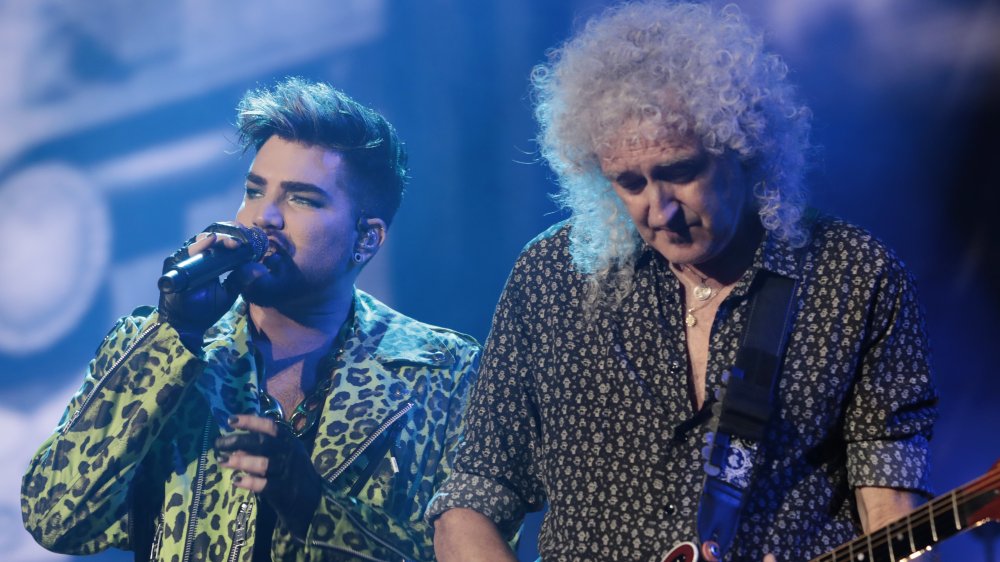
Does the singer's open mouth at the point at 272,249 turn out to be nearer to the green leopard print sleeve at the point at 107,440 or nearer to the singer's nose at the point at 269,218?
the singer's nose at the point at 269,218

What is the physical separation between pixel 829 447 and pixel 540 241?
87 centimetres

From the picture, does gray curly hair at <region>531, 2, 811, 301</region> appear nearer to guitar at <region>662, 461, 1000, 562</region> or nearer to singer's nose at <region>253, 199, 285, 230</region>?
guitar at <region>662, 461, 1000, 562</region>

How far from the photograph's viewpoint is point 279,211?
3.30 metres

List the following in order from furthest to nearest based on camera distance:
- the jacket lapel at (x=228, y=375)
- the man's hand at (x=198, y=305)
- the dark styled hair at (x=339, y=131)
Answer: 1. the dark styled hair at (x=339, y=131)
2. the jacket lapel at (x=228, y=375)
3. the man's hand at (x=198, y=305)

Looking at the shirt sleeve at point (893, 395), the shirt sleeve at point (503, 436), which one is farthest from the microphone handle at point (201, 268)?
the shirt sleeve at point (893, 395)

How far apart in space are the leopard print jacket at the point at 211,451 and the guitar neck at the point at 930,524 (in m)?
1.56

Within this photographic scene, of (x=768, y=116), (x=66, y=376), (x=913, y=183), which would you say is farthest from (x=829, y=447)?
(x=66, y=376)

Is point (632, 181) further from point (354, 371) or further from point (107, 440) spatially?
point (107, 440)

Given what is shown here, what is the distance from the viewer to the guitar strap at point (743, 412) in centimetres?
221

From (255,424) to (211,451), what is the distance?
0.25 meters

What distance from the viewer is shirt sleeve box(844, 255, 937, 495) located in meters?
2.20

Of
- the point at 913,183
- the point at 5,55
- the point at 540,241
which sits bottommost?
the point at 540,241

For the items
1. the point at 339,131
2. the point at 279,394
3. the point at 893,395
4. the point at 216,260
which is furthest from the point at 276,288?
the point at 893,395

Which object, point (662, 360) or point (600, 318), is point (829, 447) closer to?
point (662, 360)
